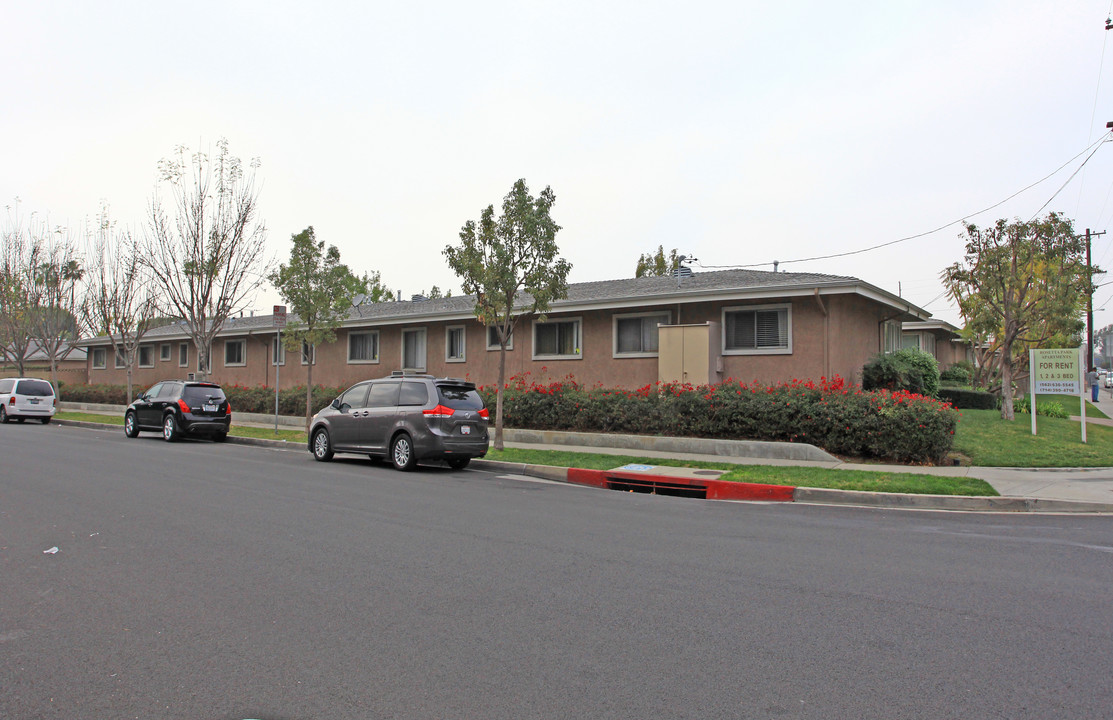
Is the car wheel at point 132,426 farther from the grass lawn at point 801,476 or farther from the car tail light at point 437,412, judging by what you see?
the car tail light at point 437,412

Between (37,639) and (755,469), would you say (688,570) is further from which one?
(755,469)

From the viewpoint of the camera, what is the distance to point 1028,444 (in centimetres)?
1497

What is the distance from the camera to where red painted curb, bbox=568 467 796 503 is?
36.6ft

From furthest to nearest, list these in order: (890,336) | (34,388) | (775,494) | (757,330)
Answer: (34,388) < (890,336) < (757,330) < (775,494)

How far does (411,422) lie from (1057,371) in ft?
44.6

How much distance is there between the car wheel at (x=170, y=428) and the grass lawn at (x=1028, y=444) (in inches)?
732

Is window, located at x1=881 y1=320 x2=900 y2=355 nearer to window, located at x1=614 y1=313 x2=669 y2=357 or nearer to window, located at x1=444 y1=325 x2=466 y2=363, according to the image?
window, located at x1=614 y1=313 x2=669 y2=357

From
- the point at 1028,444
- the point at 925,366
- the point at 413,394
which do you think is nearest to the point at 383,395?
the point at 413,394

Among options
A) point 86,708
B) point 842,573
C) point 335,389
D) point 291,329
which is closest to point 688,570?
point 842,573

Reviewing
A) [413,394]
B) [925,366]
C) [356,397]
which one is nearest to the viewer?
[413,394]

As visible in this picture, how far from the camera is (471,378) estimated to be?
22875mm

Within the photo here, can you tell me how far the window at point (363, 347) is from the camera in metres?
25.7

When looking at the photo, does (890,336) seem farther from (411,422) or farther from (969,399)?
(411,422)

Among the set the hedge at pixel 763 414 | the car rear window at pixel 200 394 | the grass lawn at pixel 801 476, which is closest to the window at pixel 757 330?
the hedge at pixel 763 414
